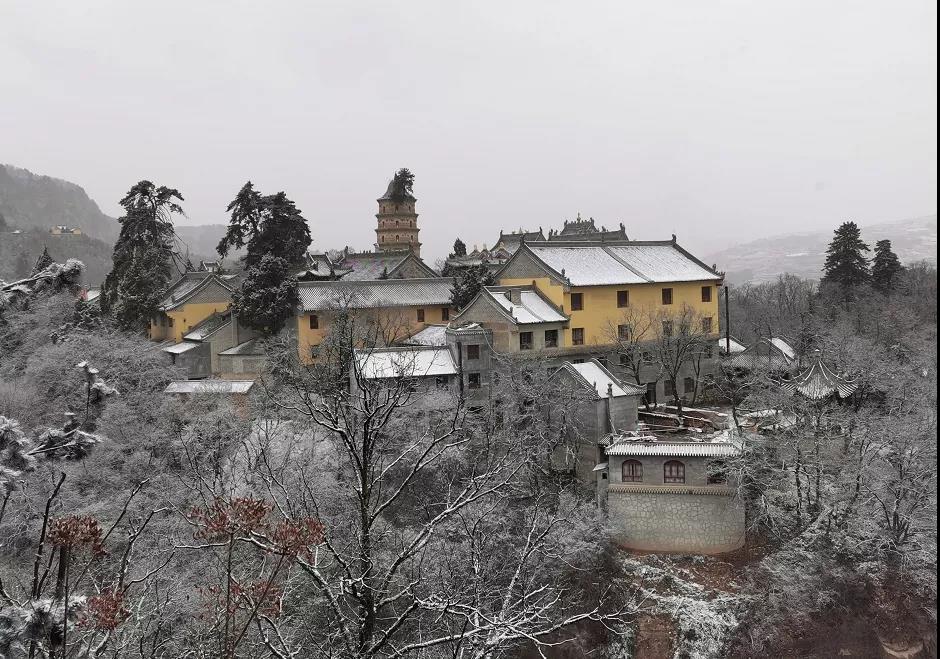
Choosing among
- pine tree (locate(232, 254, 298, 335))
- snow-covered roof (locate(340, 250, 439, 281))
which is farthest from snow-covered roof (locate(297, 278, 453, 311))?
snow-covered roof (locate(340, 250, 439, 281))

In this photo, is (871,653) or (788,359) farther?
(788,359)

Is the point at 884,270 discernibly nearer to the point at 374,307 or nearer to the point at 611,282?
the point at 611,282

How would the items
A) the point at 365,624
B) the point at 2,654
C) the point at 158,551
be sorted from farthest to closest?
the point at 158,551 < the point at 365,624 < the point at 2,654

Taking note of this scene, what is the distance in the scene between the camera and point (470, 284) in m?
26.0

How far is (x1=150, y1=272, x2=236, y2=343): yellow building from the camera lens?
26953 millimetres

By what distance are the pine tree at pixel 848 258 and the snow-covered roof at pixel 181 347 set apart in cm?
2926

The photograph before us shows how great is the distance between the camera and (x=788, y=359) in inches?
1056

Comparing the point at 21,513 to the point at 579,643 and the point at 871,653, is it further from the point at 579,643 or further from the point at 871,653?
the point at 871,653

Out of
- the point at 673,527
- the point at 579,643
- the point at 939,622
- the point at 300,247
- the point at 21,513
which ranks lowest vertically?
the point at 579,643

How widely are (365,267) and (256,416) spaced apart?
15.6 metres

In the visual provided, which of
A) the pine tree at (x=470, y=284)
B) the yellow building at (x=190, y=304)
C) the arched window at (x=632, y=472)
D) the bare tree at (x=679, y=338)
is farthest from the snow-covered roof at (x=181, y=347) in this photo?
the bare tree at (x=679, y=338)

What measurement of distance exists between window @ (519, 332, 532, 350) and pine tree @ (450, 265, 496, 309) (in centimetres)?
411

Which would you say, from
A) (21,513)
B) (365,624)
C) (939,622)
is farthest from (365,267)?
(939,622)

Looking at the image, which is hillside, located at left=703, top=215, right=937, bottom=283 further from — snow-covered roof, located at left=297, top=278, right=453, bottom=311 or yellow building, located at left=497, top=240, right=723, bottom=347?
snow-covered roof, located at left=297, top=278, right=453, bottom=311
